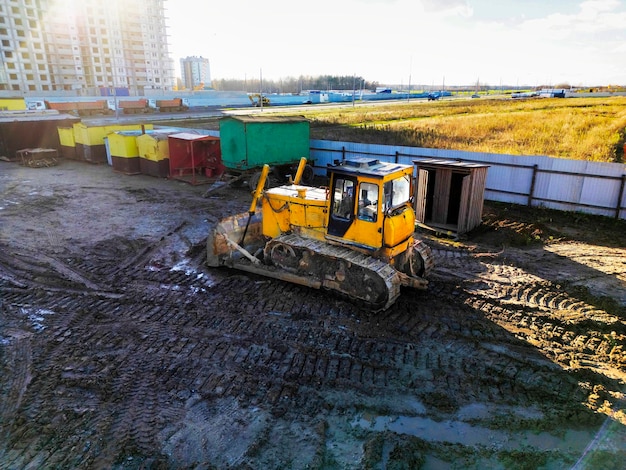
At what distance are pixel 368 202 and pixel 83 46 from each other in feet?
314

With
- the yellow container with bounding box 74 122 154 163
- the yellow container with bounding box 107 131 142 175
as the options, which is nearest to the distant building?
the yellow container with bounding box 74 122 154 163

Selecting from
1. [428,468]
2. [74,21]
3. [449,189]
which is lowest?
[428,468]

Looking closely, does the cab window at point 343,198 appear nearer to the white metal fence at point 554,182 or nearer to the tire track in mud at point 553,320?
the tire track in mud at point 553,320

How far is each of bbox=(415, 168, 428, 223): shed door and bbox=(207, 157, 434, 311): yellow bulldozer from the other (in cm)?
410

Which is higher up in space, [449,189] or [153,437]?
[449,189]

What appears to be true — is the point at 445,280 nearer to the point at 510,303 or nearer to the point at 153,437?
the point at 510,303

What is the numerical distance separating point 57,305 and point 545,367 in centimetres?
878

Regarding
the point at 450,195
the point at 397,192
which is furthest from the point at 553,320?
the point at 450,195

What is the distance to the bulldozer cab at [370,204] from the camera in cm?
759

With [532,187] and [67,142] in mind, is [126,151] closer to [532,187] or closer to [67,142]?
[67,142]

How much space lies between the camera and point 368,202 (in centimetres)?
778

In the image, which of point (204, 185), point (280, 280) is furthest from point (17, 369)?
point (204, 185)

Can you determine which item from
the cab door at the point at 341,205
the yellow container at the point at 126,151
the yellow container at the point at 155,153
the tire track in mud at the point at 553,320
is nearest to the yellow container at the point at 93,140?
the yellow container at the point at 126,151

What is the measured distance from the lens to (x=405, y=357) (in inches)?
260
